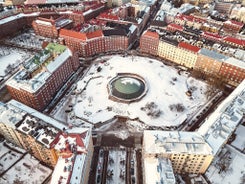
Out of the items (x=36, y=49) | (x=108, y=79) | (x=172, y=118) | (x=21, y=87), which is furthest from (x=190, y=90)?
(x=36, y=49)

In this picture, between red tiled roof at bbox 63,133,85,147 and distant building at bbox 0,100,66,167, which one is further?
distant building at bbox 0,100,66,167

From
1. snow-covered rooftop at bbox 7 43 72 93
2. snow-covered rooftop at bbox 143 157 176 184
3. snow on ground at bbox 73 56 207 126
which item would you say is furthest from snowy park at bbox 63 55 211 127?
snow-covered rooftop at bbox 143 157 176 184

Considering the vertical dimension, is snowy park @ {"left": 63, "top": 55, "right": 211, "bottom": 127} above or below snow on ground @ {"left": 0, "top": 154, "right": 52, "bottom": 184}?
above

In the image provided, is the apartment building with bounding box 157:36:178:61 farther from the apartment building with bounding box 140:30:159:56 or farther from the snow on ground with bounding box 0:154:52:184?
the snow on ground with bounding box 0:154:52:184

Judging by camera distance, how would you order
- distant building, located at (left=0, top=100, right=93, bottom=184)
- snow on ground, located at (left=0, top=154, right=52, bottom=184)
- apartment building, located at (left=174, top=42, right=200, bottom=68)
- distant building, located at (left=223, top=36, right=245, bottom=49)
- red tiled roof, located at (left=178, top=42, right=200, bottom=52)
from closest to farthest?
distant building, located at (left=0, top=100, right=93, bottom=184) < snow on ground, located at (left=0, top=154, right=52, bottom=184) < red tiled roof, located at (left=178, top=42, right=200, bottom=52) < apartment building, located at (left=174, top=42, right=200, bottom=68) < distant building, located at (left=223, top=36, right=245, bottom=49)

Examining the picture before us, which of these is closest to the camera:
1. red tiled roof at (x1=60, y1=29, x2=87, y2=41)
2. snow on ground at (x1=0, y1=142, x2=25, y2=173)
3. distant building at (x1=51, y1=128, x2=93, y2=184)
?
distant building at (x1=51, y1=128, x2=93, y2=184)

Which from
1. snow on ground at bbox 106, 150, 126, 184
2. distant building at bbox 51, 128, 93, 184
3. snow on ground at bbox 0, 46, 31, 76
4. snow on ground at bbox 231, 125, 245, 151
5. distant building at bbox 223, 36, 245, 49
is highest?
distant building at bbox 223, 36, 245, 49

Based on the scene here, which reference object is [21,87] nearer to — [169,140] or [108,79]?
[108,79]

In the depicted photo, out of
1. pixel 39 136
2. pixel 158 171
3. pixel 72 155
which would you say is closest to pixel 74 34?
pixel 39 136
